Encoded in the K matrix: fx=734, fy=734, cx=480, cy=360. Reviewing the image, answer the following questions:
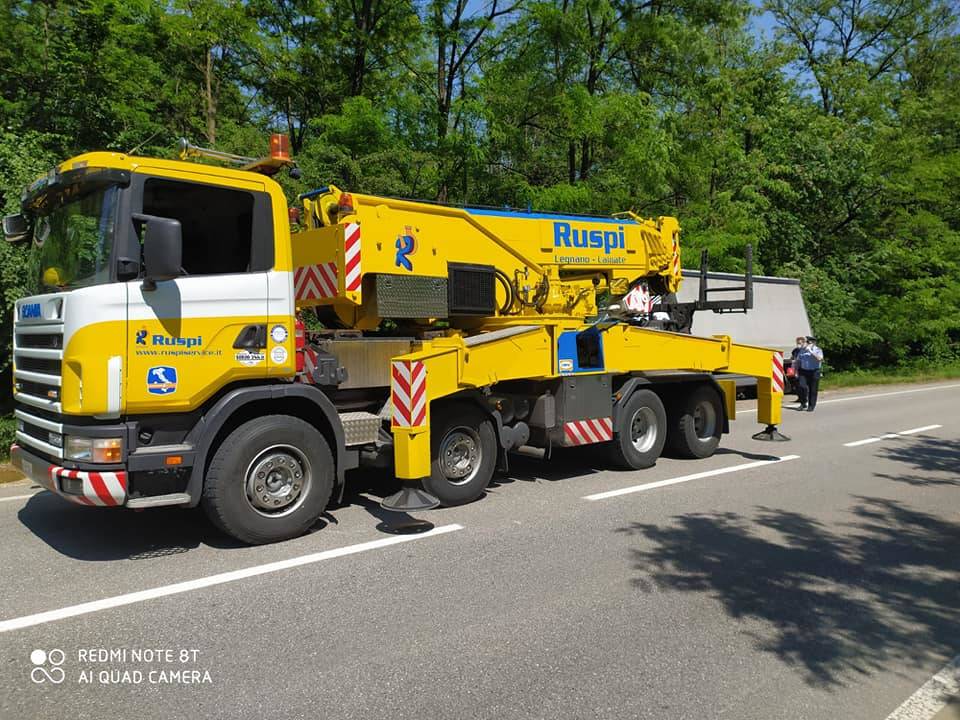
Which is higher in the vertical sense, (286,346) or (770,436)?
(286,346)

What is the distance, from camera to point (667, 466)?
9281mm

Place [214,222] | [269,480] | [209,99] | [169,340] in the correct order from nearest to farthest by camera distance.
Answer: [169,340], [214,222], [269,480], [209,99]

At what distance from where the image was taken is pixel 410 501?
20.7ft

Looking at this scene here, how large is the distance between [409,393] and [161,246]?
232cm

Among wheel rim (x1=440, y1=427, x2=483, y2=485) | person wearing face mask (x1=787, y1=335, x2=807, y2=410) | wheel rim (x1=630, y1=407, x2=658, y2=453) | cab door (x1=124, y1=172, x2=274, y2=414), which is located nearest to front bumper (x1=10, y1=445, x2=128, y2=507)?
cab door (x1=124, y1=172, x2=274, y2=414)

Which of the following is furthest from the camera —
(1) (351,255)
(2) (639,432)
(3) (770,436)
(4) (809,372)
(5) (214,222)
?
(4) (809,372)

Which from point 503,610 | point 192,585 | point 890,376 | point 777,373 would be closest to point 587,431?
point 777,373

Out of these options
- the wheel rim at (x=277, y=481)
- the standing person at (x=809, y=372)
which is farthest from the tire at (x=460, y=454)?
the standing person at (x=809, y=372)

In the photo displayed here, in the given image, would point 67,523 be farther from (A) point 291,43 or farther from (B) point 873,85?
(B) point 873,85

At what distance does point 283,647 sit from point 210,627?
54 centimetres

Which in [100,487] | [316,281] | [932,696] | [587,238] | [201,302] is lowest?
[932,696]

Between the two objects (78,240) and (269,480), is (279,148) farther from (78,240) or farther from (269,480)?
(269,480)

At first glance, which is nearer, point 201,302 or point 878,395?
point 201,302

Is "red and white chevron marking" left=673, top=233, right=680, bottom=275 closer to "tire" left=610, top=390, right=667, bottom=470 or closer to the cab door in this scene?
"tire" left=610, top=390, right=667, bottom=470
